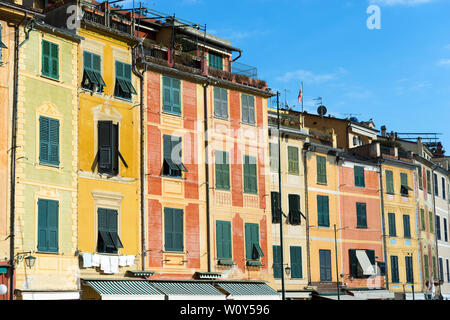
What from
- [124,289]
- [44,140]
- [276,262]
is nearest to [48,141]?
[44,140]

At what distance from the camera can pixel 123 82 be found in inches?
1347

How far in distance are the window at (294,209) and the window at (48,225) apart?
1840 cm

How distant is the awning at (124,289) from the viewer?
30.4m

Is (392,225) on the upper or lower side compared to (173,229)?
upper

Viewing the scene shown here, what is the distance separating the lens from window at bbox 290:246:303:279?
43688 millimetres

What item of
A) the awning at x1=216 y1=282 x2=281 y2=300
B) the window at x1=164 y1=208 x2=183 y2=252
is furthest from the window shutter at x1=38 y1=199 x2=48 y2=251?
the awning at x1=216 y1=282 x2=281 y2=300

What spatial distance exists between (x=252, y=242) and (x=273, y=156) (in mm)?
6248

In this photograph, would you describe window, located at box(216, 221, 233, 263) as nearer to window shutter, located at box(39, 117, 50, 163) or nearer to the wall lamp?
window shutter, located at box(39, 117, 50, 163)

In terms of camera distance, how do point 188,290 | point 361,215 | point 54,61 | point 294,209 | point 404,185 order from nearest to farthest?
point 54,61
point 188,290
point 294,209
point 361,215
point 404,185

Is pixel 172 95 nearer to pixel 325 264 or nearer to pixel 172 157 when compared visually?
pixel 172 157

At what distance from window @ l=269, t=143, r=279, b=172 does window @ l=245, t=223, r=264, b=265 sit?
4.76 meters

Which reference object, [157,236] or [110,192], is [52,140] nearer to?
[110,192]

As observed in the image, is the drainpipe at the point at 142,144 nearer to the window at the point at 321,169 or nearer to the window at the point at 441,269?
the window at the point at 321,169
